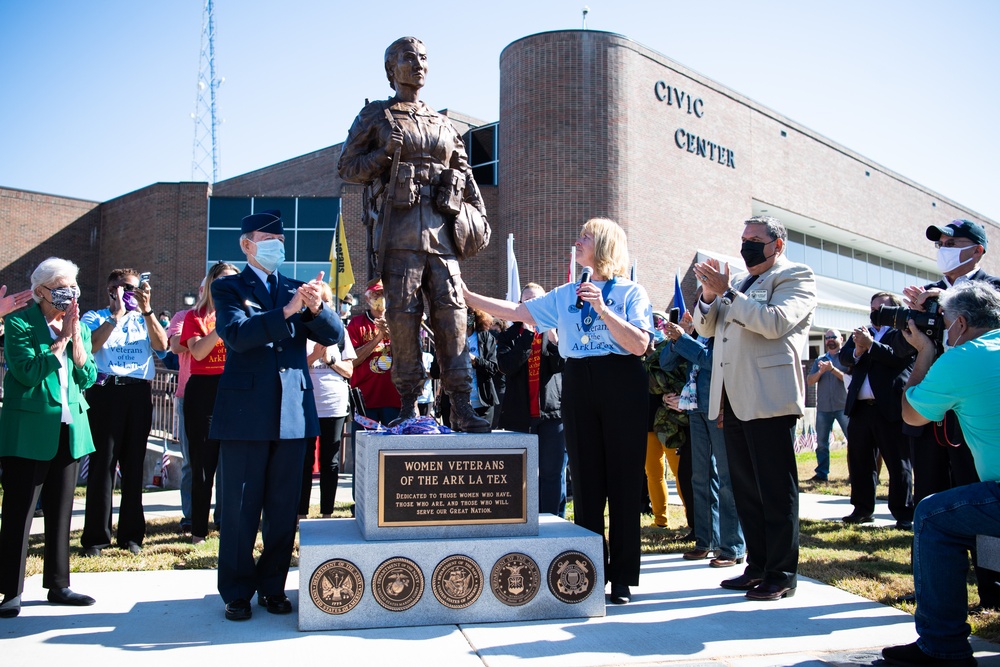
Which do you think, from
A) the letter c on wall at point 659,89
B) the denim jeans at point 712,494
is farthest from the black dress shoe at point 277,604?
the letter c on wall at point 659,89

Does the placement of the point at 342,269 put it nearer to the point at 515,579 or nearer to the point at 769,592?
the point at 515,579

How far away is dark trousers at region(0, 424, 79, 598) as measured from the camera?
4.47 meters

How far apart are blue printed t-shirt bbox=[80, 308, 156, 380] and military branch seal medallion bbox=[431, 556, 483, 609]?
11.3ft

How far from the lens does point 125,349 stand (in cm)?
648

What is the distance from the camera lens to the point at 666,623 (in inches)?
169

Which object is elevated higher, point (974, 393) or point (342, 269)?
point (342, 269)

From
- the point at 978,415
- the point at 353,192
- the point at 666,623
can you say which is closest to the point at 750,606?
the point at 666,623

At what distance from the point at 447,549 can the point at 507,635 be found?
55 centimetres

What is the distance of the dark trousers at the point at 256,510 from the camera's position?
4.40 meters

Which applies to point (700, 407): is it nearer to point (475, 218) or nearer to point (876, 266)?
point (475, 218)

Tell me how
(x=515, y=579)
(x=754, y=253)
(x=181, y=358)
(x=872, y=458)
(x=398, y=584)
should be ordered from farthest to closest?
1. (x=872, y=458)
2. (x=181, y=358)
3. (x=754, y=253)
4. (x=515, y=579)
5. (x=398, y=584)

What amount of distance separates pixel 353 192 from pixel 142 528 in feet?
74.6

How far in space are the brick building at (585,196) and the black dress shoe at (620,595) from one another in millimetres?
19519

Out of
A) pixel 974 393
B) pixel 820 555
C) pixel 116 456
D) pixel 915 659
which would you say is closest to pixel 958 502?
pixel 974 393
